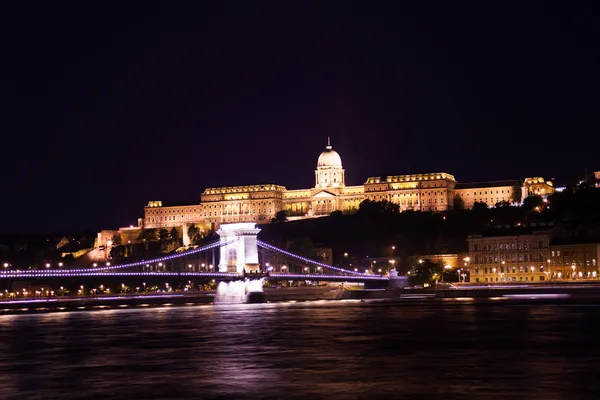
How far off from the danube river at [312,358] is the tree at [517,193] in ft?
311

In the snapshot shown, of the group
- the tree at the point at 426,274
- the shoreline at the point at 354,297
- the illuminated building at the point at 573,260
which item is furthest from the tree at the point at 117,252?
the illuminated building at the point at 573,260

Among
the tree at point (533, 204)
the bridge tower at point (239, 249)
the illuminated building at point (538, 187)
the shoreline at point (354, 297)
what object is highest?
the illuminated building at point (538, 187)

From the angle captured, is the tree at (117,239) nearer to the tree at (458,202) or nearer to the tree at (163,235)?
the tree at (163,235)

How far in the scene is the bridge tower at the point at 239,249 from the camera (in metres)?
70.9

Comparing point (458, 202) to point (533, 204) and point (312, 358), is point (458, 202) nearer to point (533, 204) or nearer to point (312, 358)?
point (533, 204)

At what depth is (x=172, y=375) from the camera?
24.9 m

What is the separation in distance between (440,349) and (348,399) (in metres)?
10.7

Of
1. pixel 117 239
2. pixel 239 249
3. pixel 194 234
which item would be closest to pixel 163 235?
pixel 194 234

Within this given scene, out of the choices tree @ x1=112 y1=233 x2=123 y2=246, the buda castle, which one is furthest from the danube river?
tree @ x1=112 y1=233 x2=123 y2=246

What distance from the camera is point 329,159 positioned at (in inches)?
6727

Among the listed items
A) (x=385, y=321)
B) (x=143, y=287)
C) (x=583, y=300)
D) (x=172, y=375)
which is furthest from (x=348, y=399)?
(x=143, y=287)

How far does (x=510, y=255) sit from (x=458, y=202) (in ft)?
190

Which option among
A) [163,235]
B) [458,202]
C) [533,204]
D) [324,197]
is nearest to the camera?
[533,204]

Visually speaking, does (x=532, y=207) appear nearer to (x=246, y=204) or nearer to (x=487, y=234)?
(x=487, y=234)
